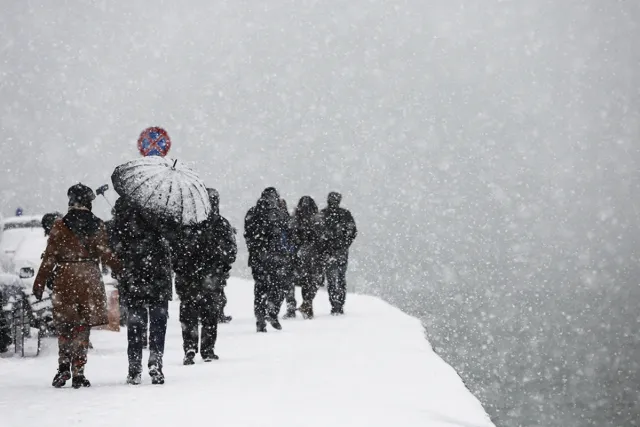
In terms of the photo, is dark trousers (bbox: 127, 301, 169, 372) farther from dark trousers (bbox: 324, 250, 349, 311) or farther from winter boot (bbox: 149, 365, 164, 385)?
dark trousers (bbox: 324, 250, 349, 311)

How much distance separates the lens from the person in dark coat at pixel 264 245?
12.2 m

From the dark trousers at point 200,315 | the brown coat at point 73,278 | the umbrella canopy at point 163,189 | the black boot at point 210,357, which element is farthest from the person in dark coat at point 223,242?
the brown coat at point 73,278

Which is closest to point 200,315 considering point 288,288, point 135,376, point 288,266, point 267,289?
point 135,376

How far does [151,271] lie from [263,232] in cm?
503

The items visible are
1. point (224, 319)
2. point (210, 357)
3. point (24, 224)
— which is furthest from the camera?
point (24, 224)

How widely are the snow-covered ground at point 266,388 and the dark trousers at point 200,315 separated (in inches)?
10.5

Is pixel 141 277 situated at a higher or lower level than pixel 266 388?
higher

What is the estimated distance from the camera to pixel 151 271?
287 inches

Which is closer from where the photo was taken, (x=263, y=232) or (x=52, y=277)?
(x=52, y=277)

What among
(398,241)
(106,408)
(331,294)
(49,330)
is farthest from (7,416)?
(398,241)

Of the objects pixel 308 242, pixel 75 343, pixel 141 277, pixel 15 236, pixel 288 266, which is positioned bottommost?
pixel 75 343

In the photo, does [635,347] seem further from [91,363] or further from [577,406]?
[91,363]

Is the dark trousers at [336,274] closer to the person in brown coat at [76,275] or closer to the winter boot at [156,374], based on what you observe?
the winter boot at [156,374]

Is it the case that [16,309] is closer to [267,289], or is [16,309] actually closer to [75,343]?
[267,289]
